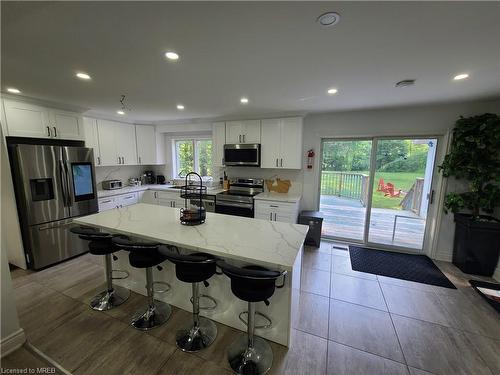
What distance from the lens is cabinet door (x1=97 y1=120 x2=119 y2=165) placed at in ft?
13.3

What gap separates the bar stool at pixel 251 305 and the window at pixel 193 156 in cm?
379

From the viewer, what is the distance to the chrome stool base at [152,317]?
201 centimetres

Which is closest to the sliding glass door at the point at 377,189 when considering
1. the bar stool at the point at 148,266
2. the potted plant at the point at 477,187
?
the potted plant at the point at 477,187

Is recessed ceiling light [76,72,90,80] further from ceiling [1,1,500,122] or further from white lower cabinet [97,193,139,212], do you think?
white lower cabinet [97,193,139,212]

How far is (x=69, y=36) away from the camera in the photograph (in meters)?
1.44

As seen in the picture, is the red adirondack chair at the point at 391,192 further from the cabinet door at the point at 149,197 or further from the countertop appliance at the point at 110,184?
Result: the countertop appliance at the point at 110,184

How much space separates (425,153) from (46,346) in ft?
17.2

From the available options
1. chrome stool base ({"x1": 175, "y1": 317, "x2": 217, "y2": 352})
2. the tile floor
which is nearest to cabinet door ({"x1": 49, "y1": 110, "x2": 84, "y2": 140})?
the tile floor

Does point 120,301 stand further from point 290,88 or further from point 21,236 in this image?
point 290,88

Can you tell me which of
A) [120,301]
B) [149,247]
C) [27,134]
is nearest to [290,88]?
[149,247]

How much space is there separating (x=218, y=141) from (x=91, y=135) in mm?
2313

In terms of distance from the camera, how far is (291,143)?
12.5 feet

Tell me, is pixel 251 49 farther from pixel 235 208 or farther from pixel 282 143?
pixel 235 208

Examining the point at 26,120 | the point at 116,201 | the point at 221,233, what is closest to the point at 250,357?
the point at 221,233
